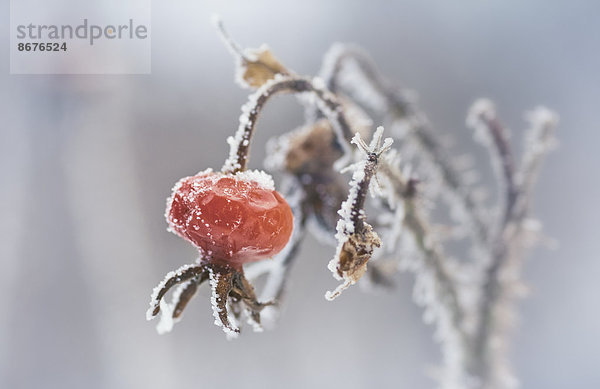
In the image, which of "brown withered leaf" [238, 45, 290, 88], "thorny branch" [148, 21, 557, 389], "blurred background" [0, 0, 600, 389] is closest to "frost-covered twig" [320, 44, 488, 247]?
"thorny branch" [148, 21, 557, 389]

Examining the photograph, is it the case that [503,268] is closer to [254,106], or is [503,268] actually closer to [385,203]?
[385,203]

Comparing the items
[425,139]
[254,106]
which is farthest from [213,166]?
[254,106]

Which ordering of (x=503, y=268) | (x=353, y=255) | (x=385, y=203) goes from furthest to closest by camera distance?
(x=503, y=268), (x=385, y=203), (x=353, y=255)

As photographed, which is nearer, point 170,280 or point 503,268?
point 170,280

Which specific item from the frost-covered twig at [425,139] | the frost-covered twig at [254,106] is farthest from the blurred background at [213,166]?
the frost-covered twig at [254,106]

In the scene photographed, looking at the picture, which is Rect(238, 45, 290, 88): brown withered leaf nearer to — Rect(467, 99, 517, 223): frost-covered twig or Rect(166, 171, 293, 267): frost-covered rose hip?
Rect(166, 171, 293, 267): frost-covered rose hip

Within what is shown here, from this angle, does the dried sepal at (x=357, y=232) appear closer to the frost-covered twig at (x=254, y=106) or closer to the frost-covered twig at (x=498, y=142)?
the frost-covered twig at (x=254, y=106)
